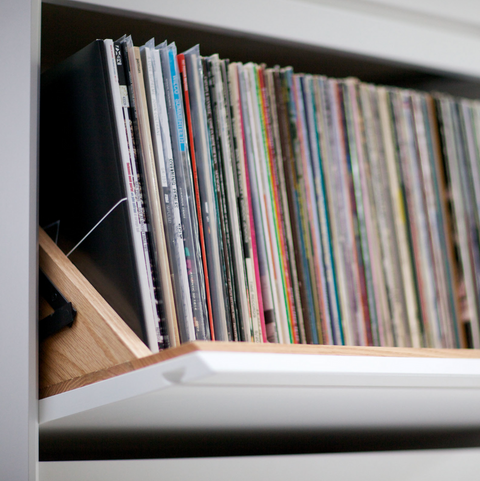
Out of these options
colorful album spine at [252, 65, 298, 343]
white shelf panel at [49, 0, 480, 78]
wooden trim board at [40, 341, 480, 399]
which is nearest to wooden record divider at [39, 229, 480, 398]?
wooden trim board at [40, 341, 480, 399]

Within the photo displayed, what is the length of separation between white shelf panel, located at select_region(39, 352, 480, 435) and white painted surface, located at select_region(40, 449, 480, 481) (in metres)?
0.05

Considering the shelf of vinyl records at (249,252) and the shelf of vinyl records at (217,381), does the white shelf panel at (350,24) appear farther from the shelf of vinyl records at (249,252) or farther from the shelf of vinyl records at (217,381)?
the shelf of vinyl records at (217,381)

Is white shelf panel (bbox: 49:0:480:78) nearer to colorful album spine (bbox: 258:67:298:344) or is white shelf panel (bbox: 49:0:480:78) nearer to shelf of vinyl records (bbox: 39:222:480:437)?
colorful album spine (bbox: 258:67:298:344)

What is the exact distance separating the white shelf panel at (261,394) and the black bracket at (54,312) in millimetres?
89

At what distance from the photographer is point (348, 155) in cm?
93

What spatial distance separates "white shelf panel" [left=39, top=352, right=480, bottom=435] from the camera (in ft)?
1.49

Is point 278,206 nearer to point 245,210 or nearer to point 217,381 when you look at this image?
point 245,210

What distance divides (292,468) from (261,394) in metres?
0.21

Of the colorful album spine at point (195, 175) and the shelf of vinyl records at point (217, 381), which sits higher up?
the colorful album spine at point (195, 175)

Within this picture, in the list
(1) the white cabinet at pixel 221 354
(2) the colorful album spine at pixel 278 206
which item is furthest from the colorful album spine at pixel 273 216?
(1) the white cabinet at pixel 221 354

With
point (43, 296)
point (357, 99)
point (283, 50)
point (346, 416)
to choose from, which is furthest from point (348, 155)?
point (43, 296)

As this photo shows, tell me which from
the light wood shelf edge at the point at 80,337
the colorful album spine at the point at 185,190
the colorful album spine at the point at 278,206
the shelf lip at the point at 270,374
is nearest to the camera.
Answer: the shelf lip at the point at 270,374

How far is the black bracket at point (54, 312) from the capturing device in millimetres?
638

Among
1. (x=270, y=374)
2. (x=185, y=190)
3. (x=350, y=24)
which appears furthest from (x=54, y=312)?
(x=350, y=24)
